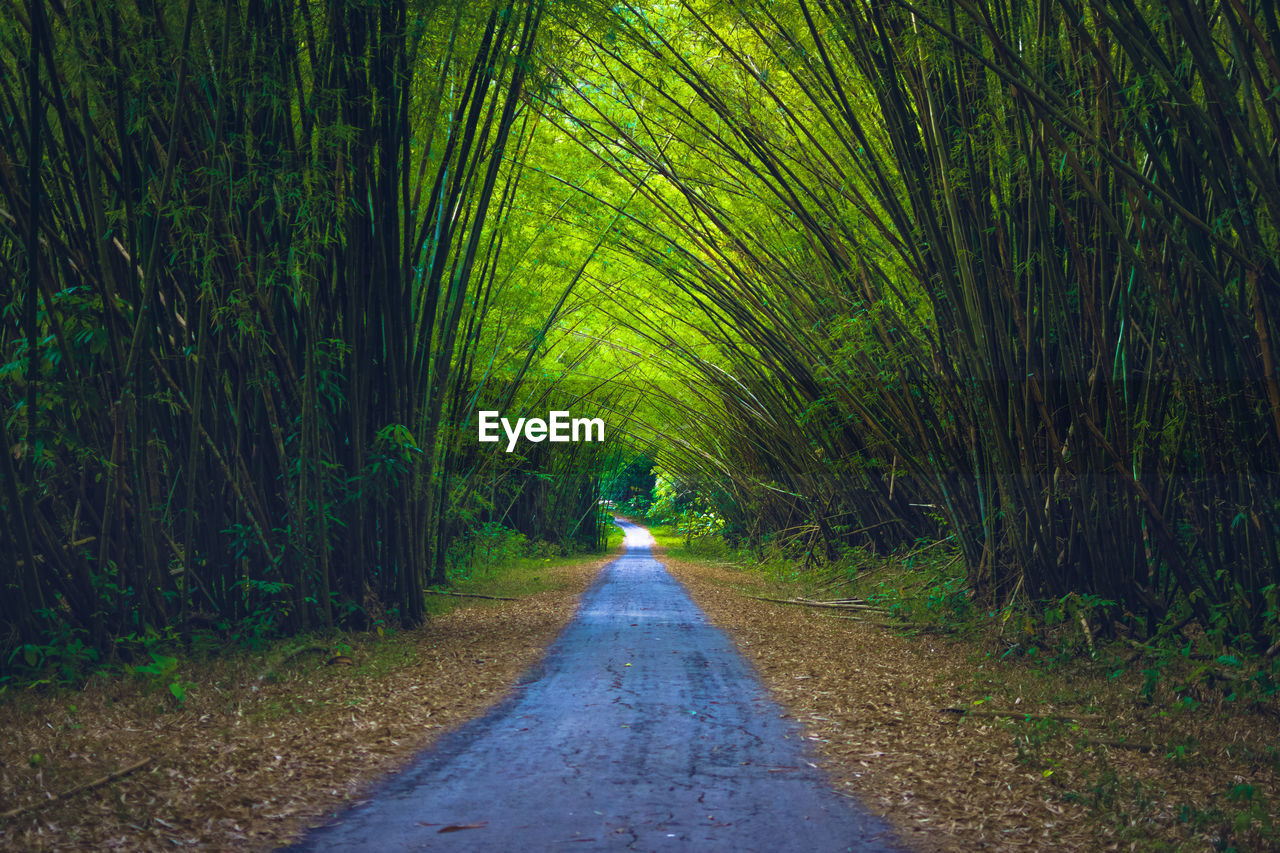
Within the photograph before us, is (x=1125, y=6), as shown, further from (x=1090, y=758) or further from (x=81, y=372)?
(x=81, y=372)

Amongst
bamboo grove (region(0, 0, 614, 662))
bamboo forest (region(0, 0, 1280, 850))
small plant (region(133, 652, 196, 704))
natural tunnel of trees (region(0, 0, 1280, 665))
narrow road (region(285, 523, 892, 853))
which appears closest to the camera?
narrow road (region(285, 523, 892, 853))

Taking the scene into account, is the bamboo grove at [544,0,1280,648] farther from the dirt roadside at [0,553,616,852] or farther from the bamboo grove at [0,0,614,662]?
the dirt roadside at [0,553,616,852]

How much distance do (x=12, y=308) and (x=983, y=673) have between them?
486cm


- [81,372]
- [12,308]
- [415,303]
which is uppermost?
[415,303]

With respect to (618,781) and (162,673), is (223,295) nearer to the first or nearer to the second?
(162,673)

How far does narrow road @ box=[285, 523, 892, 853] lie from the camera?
241cm

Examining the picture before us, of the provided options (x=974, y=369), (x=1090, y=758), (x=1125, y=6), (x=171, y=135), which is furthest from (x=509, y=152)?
(x=1090, y=758)

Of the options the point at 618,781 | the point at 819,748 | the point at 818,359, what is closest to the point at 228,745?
the point at 618,781

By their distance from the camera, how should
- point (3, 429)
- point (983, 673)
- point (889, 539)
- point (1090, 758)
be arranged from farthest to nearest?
point (889, 539), point (983, 673), point (3, 429), point (1090, 758)

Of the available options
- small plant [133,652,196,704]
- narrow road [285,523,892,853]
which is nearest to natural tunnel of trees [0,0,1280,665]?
small plant [133,652,196,704]

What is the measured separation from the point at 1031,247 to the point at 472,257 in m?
3.84

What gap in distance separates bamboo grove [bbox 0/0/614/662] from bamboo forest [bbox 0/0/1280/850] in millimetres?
28

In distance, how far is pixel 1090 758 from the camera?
10.3ft

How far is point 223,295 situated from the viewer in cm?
483
